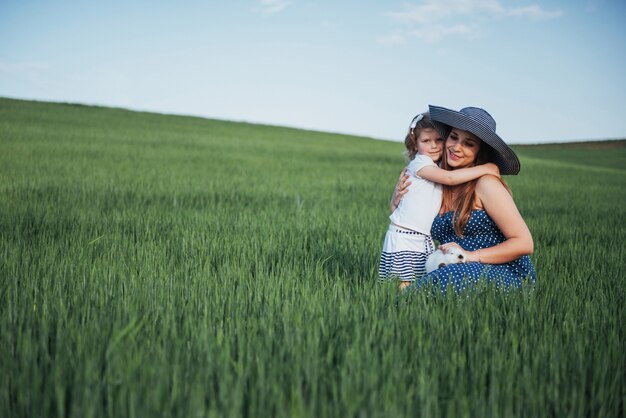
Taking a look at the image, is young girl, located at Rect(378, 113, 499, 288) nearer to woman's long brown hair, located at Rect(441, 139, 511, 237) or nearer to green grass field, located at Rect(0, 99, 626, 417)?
woman's long brown hair, located at Rect(441, 139, 511, 237)

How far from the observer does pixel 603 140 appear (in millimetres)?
53656

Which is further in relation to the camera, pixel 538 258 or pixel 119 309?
pixel 538 258

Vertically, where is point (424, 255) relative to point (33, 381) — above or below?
above

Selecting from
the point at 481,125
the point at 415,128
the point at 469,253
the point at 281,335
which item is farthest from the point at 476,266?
the point at 281,335

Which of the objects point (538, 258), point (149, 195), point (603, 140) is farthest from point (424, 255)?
point (603, 140)

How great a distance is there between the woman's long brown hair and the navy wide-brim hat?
0.17 feet

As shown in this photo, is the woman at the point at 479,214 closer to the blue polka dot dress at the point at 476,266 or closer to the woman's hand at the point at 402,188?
the blue polka dot dress at the point at 476,266

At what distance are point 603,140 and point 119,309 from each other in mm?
60167

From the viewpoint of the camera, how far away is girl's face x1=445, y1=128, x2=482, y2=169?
286cm

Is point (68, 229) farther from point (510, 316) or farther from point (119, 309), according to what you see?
point (510, 316)

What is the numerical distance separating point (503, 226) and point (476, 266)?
253 mm

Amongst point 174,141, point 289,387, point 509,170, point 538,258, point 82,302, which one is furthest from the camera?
point 174,141

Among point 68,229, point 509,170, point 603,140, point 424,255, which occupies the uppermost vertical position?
point 603,140

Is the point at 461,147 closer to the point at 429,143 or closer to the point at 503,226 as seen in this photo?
the point at 429,143
